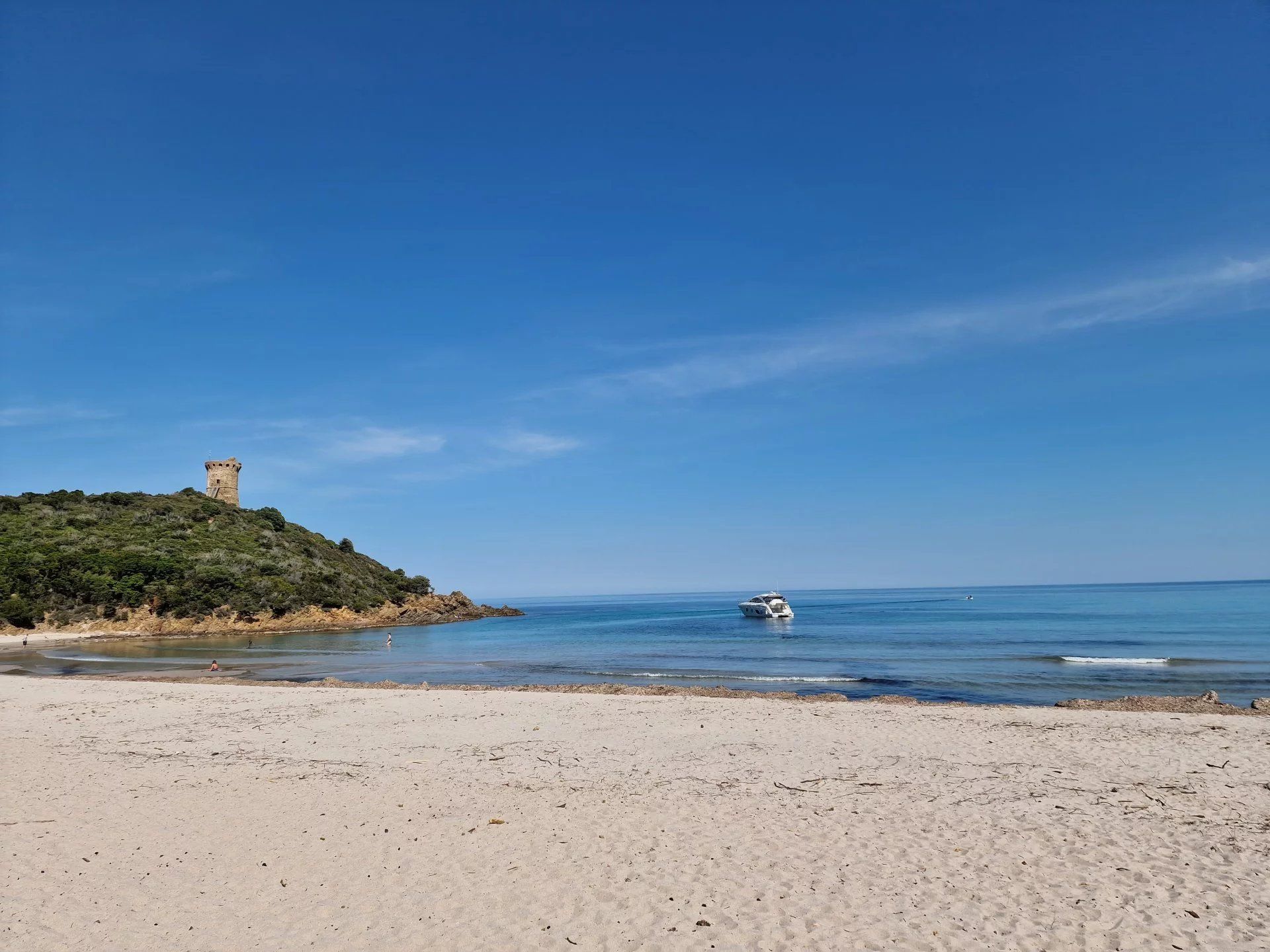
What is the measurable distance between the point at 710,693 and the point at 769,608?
6056 centimetres

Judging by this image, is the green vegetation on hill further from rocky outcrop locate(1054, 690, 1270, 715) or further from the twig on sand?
rocky outcrop locate(1054, 690, 1270, 715)

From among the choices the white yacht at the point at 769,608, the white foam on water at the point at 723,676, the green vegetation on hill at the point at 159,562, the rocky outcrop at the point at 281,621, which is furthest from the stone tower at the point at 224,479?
the white foam on water at the point at 723,676

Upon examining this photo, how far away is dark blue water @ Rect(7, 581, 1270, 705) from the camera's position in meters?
26.5

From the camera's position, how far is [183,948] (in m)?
5.93

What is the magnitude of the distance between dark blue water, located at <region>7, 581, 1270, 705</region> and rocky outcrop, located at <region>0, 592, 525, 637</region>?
16.9 ft

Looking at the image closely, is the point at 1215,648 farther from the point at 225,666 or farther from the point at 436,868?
the point at 225,666

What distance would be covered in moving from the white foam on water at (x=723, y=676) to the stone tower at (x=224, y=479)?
8185 cm

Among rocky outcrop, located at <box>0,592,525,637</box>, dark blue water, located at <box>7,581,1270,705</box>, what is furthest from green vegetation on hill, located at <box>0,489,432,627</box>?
dark blue water, located at <box>7,581,1270,705</box>

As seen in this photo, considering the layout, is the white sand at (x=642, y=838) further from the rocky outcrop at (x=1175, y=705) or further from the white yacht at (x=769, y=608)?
the white yacht at (x=769, y=608)

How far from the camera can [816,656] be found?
38.1 m

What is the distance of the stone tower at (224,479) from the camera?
95938mm

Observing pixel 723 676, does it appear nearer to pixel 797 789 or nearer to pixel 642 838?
pixel 797 789

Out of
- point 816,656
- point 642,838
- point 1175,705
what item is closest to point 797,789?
point 642,838

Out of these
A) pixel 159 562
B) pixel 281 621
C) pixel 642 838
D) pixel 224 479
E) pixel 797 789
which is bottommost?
pixel 281 621
